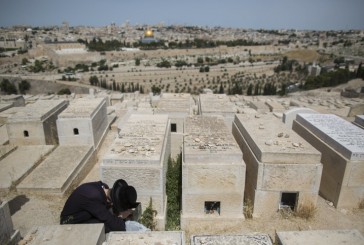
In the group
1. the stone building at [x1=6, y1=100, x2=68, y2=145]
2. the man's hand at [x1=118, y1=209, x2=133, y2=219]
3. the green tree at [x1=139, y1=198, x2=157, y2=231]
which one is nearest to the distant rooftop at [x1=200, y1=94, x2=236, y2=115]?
the green tree at [x1=139, y1=198, x2=157, y2=231]

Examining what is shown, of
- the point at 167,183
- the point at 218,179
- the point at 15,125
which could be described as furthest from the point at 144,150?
the point at 15,125

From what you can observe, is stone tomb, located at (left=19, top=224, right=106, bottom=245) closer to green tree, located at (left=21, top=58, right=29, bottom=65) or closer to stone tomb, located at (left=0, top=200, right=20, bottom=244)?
stone tomb, located at (left=0, top=200, right=20, bottom=244)

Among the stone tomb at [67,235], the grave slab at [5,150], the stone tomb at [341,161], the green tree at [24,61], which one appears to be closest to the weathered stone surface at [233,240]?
the stone tomb at [67,235]

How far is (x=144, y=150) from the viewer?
7789 mm

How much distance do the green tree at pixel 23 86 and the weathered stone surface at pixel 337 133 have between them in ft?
137

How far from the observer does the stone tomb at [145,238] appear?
4.27 metres

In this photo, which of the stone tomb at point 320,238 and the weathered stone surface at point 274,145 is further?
the weathered stone surface at point 274,145

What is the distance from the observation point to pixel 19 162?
10195 mm

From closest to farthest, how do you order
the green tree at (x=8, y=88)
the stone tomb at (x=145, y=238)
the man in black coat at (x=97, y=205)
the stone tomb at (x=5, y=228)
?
the stone tomb at (x=145, y=238) → the man in black coat at (x=97, y=205) → the stone tomb at (x=5, y=228) → the green tree at (x=8, y=88)

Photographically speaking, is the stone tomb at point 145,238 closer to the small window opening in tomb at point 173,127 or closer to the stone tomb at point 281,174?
the stone tomb at point 281,174

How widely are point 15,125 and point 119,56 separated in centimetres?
6189

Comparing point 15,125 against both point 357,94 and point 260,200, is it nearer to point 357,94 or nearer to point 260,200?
point 260,200

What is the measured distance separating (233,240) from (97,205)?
235 cm

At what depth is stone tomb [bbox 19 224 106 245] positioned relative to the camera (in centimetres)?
417
